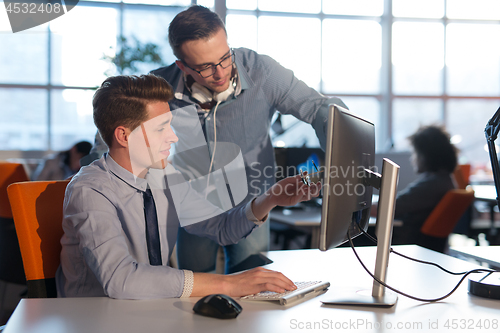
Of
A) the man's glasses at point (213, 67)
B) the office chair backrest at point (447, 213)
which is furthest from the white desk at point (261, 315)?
the office chair backrest at point (447, 213)

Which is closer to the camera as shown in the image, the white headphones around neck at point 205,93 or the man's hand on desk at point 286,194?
the man's hand on desk at point 286,194

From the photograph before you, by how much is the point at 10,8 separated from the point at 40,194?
20.2 feet

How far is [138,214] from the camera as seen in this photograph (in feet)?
3.91

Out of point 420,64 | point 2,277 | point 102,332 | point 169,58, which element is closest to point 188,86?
point 102,332

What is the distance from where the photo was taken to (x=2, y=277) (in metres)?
2.11

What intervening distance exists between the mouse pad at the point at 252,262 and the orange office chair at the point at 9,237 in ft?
3.72

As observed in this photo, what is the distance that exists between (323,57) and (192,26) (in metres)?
5.97

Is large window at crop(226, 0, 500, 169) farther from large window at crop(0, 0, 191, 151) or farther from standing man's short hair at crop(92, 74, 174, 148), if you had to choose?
standing man's short hair at crop(92, 74, 174, 148)

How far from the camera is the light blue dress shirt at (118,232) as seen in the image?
923 mm

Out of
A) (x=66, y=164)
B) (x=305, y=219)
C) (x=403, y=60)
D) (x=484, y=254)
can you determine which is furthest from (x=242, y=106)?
(x=403, y=60)

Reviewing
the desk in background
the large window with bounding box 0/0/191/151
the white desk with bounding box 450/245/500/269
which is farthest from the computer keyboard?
the large window with bounding box 0/0/191/151

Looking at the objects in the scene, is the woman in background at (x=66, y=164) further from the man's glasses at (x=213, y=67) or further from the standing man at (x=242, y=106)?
the man's glasses at (x=213, y=67)

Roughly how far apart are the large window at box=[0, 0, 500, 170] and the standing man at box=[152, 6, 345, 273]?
455 centimetres

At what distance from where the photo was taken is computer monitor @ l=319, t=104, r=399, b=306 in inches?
31.5
